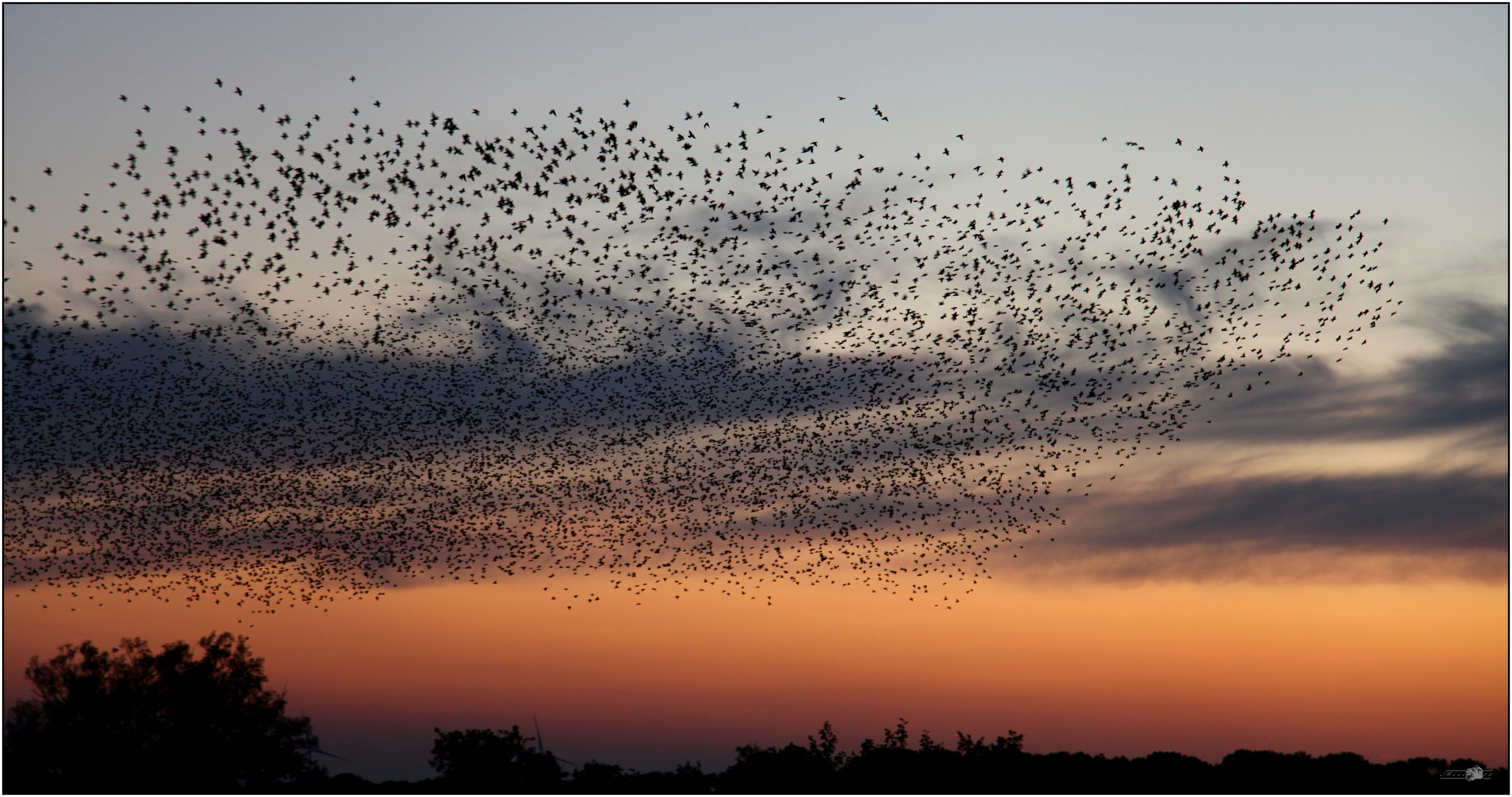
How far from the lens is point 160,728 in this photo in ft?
223

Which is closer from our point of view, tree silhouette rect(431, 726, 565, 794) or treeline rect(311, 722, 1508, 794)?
treeline rect(311, 722, 1508, 794)

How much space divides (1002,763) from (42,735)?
50617mm

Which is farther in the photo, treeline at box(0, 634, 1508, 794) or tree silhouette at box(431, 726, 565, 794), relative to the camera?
tree silhouette at box(431, 726, 565, 794)

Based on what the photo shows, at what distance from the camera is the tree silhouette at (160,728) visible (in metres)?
65.1

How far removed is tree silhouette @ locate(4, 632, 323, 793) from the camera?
2562 inches
